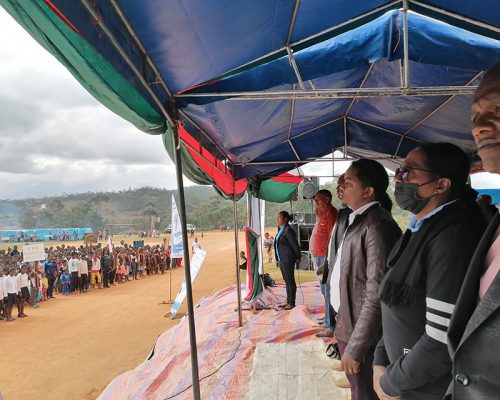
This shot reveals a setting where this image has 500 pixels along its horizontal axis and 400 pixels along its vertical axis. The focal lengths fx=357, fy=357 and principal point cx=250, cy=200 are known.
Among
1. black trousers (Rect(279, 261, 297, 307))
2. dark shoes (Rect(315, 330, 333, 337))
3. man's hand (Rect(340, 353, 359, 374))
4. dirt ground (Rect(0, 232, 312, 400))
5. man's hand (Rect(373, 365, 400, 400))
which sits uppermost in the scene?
man's hand (Rect(373, 365, 400, 400))

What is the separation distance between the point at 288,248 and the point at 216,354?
2740 mm

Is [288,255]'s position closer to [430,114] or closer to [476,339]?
[430,114]

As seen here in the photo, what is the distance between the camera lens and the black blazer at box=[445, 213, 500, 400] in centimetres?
86

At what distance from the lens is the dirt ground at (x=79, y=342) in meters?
6.09

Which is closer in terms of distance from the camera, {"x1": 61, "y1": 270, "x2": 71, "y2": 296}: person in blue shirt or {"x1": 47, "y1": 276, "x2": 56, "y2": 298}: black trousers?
{"x1": 47, "y1": 276, "x2": 56, "y2": 298}: black trousers

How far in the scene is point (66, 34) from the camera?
1.36 meters

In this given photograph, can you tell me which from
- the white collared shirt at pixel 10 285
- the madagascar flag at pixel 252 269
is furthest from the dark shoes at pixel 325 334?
the white collared shirt at pixel 10 285

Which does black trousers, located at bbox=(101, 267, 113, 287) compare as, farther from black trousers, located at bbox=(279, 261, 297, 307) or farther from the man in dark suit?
the man in dark suit

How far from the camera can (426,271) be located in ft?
4.23

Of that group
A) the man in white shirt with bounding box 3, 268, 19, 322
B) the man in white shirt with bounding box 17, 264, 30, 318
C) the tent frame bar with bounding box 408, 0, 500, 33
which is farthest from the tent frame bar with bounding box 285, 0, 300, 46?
the man in white shirt with bounding box 17, 264, 30, 318

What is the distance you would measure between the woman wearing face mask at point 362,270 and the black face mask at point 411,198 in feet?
1.58

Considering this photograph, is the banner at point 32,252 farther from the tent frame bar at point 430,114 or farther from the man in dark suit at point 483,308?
the man in dark suit at point 483,308

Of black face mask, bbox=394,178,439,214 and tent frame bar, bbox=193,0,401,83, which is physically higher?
tent frame bar, bbox=193,0,401,83

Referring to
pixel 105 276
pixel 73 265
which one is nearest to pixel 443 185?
pixel 73 265
